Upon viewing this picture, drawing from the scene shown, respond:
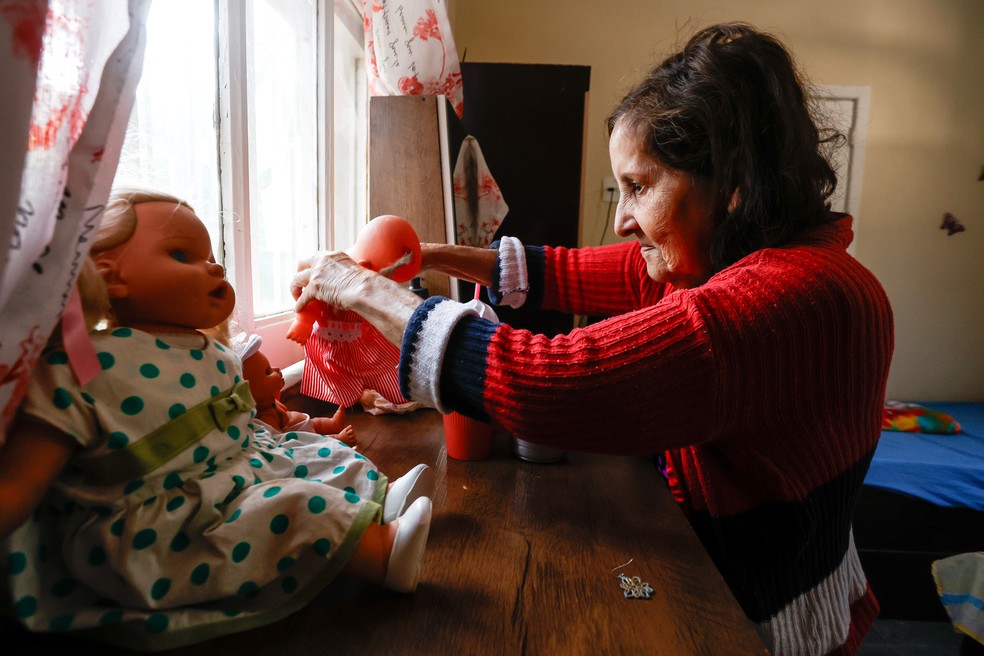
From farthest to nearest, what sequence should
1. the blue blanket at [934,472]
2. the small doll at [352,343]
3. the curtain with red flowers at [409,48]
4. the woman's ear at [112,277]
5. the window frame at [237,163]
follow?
the blue blanket at [934,472] < the curtain with red flowers at [409,48] < the window frame at [237,163] < the small doll at [352,343] < the woman's ear at [112,277]

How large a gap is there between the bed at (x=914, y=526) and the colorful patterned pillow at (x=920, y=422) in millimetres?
512

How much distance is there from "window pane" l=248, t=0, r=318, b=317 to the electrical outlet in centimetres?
195

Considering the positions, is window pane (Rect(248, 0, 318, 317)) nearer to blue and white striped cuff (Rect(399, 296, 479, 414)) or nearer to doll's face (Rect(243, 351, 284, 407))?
doll's face (Rect(243, 351, 284, 407))

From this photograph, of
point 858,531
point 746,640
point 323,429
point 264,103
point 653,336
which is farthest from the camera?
point 858,531

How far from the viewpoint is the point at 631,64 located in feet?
10.7

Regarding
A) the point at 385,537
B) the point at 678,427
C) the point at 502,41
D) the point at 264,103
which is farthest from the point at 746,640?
the point at 502,41

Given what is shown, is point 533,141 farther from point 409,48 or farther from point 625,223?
point 625,223

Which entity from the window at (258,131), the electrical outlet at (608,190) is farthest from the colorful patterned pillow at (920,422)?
the window at (258,131)

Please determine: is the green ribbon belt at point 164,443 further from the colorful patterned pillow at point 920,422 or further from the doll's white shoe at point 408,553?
the colorful patterned pillow at point 920,422

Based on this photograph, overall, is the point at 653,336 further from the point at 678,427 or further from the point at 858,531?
the point at 858,531

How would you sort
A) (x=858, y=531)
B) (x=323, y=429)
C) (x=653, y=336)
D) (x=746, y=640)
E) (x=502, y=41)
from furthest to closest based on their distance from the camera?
(x=502, y=41), (x=858, y=531), (x=323, y=429), (x=653, y=336), (x=746, y=640)

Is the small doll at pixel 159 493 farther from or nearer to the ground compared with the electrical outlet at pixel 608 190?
nearer to the ground

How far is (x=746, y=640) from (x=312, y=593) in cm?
39

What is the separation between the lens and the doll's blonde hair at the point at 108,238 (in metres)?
0.52
